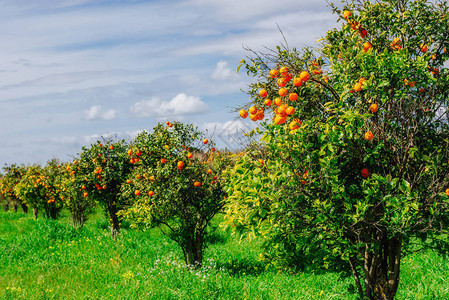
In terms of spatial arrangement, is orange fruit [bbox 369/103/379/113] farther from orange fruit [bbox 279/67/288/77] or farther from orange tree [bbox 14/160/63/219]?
orange tree [bbox 14/160/63/219]

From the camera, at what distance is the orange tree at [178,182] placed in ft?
26.3

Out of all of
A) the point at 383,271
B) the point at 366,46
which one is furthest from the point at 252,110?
the point at 383,271

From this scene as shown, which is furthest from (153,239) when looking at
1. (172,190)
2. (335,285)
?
(335,285)

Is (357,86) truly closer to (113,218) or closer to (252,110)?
(252,110)

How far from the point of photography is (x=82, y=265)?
9180 mm

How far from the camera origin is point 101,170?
1175 cm

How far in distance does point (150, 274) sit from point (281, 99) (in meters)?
5.06

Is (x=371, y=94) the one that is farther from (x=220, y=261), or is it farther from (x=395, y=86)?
(x=220, y=261)

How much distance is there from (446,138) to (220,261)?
6331mm

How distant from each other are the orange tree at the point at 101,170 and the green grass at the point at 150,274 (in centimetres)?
137

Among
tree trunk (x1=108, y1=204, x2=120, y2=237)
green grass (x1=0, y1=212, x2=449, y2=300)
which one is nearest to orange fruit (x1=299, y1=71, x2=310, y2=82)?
green grass (x1=0, y1=212, x2=449, y2=300)

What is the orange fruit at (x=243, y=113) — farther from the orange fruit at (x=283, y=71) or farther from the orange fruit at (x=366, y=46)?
the orange fruit at (x=366, y=46)

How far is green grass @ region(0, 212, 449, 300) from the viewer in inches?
265

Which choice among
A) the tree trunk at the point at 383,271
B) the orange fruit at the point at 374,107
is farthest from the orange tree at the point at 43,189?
the orange fruit at the point at 374,107
